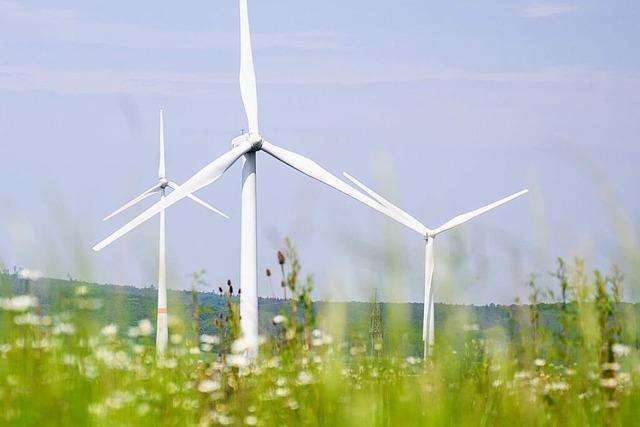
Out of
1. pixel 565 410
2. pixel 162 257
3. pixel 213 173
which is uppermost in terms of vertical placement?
pixel 213 173

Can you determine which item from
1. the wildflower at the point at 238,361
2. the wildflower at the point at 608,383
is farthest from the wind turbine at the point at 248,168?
the wildflower at the point at 608,383

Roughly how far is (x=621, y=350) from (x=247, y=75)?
2052 cm

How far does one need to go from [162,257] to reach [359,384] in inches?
55.6

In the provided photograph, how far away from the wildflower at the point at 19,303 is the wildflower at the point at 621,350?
3.80m

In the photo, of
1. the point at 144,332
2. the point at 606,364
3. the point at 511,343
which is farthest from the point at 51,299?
the point at 606,364

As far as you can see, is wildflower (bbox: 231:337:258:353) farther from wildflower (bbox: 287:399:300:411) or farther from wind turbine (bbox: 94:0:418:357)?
wind turbine (bbox: 94:0:418:357)

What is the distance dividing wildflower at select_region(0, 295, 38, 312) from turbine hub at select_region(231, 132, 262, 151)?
A: 18.7 metres

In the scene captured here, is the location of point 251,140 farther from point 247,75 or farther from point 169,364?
point 169,364

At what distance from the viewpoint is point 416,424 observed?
5168 mm

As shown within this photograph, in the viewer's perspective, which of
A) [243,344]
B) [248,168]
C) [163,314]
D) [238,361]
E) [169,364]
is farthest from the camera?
[248,168]

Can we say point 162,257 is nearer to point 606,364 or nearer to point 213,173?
point 606,364

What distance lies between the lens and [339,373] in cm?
556

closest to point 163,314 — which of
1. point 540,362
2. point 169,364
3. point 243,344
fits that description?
point 169,364

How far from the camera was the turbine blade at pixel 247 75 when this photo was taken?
26.0 m
